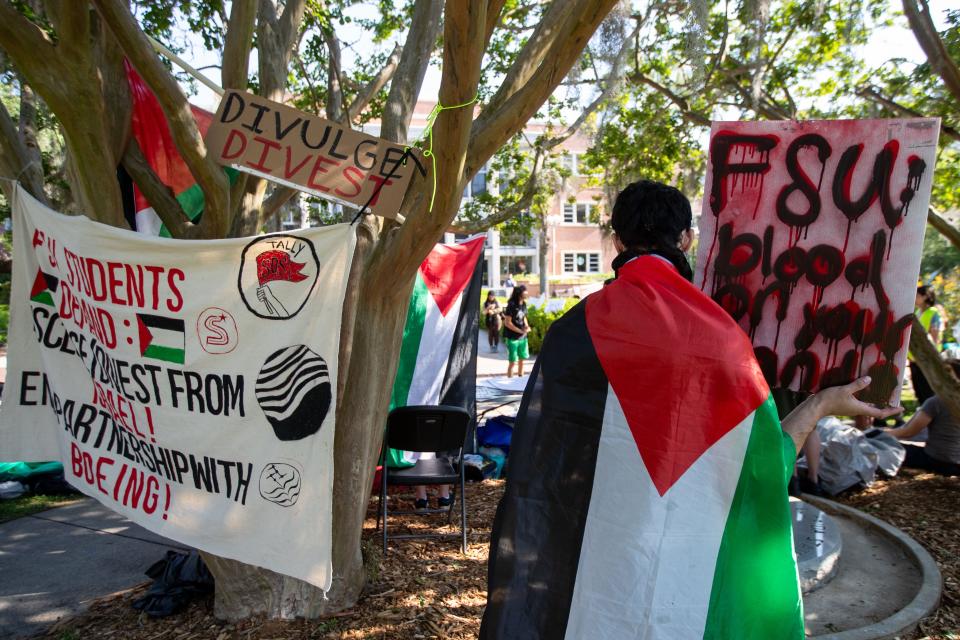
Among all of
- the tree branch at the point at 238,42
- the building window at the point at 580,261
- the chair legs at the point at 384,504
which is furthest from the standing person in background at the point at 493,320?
the building window at the point at 580,261

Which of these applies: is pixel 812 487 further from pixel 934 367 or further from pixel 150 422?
pixel 150 422

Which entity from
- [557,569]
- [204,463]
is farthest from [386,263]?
[557,569]

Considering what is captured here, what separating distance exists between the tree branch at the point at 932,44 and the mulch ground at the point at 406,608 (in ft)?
10.0

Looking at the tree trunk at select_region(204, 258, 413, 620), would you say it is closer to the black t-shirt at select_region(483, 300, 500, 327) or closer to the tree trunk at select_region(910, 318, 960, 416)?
the tree trunk at select_region(910, 318, 960, 416)

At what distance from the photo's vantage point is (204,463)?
2.96 metres

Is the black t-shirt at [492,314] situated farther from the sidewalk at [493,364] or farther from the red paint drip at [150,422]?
the red paint drip at [150,422]

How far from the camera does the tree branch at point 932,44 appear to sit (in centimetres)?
462

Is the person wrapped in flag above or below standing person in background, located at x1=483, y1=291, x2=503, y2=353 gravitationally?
below

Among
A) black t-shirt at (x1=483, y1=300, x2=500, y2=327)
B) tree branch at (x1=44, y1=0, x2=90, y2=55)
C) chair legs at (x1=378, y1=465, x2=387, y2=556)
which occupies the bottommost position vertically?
chair legs at (x1=378, y1=465, x2=387, y2=556)

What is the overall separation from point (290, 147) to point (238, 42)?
113cm

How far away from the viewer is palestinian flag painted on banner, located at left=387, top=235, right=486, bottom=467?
6.32 metres

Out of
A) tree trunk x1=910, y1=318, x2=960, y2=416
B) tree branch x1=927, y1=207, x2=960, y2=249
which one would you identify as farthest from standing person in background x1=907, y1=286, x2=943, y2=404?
tree trunk x1=910, y1=318, x2=960, y2=416

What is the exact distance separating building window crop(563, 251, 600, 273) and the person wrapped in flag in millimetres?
46382

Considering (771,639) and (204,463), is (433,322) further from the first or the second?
(771,639)
